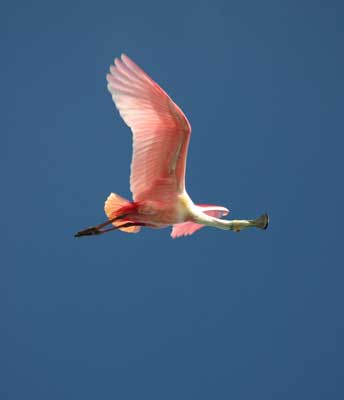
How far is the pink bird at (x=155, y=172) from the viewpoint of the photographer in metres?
4.41

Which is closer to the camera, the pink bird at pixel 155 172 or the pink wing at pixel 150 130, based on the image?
the pink wing at pixel 150 130

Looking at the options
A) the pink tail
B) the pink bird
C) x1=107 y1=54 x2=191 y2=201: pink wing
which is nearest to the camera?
x1=107 y1=54 x2=191 y2=201: pink wing

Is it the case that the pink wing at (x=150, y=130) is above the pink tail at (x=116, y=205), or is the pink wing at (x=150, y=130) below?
above

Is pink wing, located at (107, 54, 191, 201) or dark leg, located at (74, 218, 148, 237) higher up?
pink wing, located at (107, 54, 191, 201)

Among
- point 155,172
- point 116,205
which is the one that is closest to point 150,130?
point 155,172

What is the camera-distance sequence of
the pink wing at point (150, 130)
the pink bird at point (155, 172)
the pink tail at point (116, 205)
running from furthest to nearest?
the pink tail at point (116, 205) → the pink bird at point (155, 172) → the pink wing at point (150, 130)

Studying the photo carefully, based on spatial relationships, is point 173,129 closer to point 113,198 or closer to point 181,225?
point 113,198

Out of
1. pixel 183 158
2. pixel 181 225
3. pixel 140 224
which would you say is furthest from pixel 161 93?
pixel 181 225

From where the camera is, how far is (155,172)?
4664 millimetres

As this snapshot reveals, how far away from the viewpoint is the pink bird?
14.5ft

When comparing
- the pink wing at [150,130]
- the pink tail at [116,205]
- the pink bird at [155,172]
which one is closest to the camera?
the pink wing at [150,130]

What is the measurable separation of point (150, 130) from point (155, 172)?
25 cm

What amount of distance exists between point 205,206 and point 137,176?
64 cm

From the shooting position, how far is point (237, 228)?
4.77m
